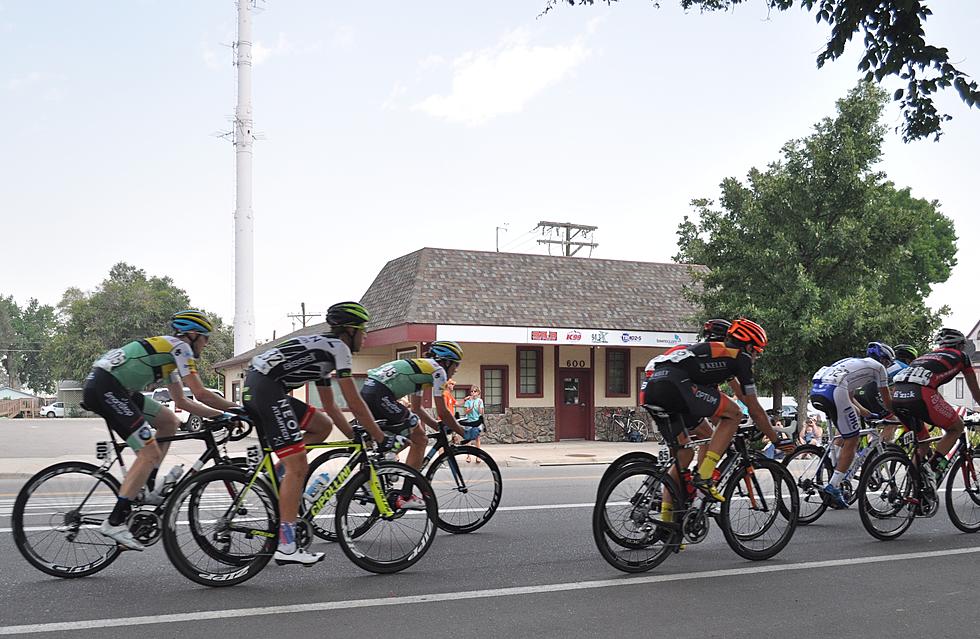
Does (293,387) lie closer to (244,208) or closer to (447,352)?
(447,352)

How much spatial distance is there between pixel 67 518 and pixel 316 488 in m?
1.74

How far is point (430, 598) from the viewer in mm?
6082

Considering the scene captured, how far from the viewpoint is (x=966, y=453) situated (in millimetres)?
8812

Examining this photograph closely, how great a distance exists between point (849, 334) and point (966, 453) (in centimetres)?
1264

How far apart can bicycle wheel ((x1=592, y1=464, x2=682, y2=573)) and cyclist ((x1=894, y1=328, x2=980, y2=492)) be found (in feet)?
10.5

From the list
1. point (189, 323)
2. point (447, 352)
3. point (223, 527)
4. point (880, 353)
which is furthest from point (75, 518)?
point (880, 353)

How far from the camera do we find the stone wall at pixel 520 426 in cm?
2564

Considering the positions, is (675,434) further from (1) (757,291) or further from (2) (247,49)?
(2) (247,49)

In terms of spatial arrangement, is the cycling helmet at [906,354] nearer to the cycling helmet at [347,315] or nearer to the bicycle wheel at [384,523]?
the bicycle wheel at [384,523]

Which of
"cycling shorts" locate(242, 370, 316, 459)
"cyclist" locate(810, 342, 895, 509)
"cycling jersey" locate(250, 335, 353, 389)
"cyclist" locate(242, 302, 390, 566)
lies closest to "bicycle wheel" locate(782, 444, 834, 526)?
"cyclist" locate(810, 342, 895, 509)

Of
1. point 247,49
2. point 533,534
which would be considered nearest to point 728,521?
point 533,534

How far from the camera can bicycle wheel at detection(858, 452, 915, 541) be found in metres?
8.16

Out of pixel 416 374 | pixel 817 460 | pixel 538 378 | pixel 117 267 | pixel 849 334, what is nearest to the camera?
pixel 416 374

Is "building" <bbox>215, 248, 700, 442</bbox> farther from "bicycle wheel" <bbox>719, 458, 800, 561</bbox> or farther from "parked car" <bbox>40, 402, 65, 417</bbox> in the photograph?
"parked car" <bbox>40, 402, 65, 417</bbox>
